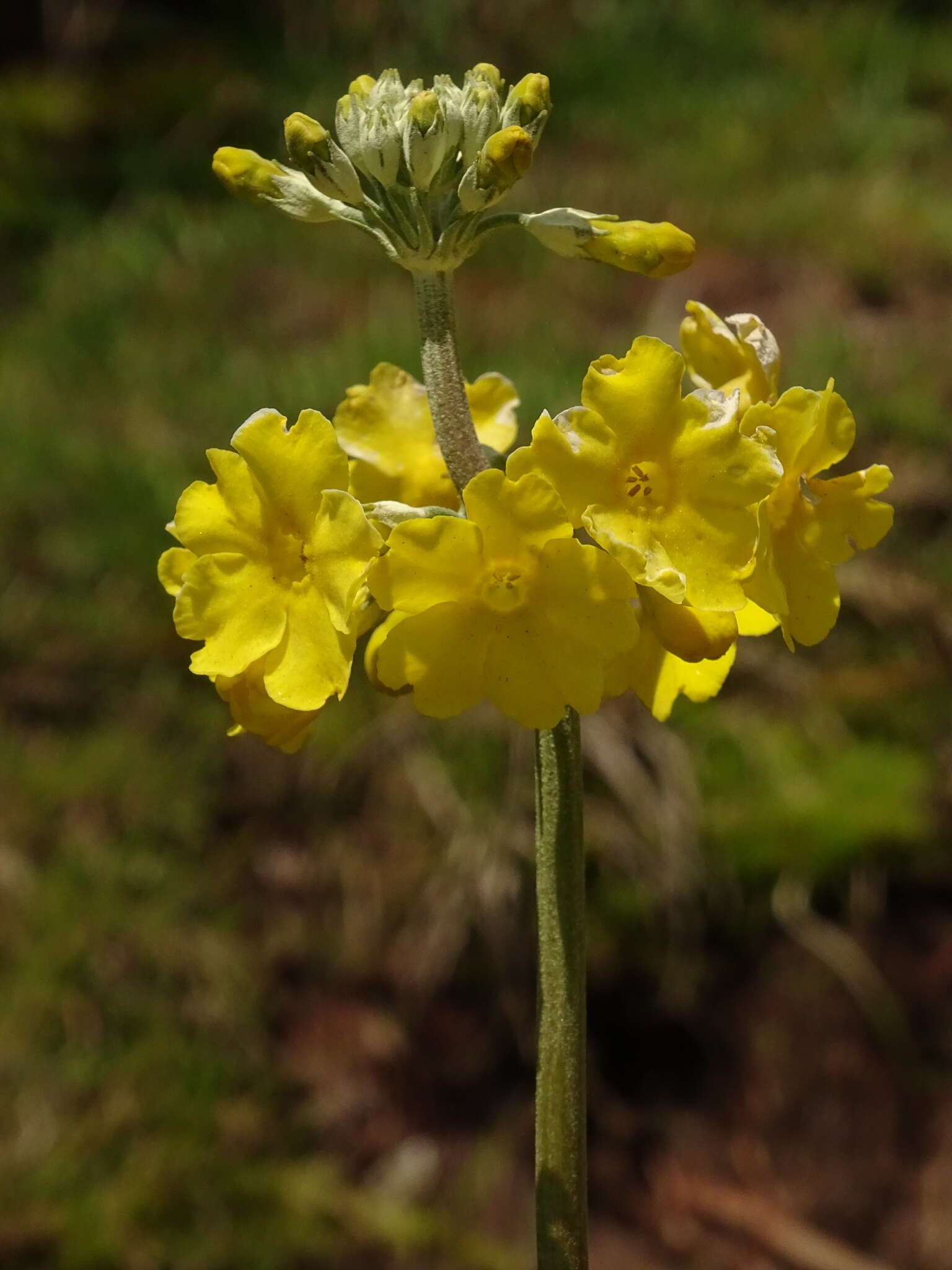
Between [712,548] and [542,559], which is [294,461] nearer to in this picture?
[542,559]

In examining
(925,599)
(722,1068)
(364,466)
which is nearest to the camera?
(364,466)

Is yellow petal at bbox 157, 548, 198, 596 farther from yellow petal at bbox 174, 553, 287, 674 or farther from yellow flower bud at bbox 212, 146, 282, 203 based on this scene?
yellow flower bud at bbox 212, 146, 282, 203

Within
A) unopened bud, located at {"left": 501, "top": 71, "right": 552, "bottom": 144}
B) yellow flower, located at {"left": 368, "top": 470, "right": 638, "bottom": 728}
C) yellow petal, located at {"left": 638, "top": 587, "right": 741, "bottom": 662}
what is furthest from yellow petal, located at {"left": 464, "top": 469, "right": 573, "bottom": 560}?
unopened bud, located at {"left": 501, "top": 71, "right": 552, "bottom": 144}

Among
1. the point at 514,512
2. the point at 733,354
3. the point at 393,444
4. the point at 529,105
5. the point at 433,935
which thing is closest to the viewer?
the point at 514,512

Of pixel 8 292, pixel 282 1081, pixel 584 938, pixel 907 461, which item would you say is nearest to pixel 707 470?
pixel 584 938

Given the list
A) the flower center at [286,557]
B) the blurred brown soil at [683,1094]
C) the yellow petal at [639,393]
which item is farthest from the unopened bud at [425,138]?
the blurred brown soil at [683,1094]

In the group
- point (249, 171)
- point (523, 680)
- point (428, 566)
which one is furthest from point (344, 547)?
point (249, 171)

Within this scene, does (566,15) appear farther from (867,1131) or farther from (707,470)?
(707,470)
